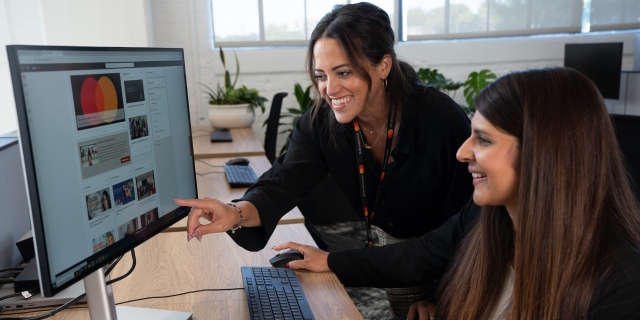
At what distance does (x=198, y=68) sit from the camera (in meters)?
4.26

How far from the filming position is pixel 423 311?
1223 mm

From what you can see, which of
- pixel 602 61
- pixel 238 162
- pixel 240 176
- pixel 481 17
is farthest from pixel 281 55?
pixel 602 61

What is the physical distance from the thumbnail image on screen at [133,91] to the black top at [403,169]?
1.69 feet

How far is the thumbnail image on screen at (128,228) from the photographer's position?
0.86 m

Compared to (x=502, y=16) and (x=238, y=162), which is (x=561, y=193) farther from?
(x=502, y=16)

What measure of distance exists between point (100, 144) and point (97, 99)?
0.07m

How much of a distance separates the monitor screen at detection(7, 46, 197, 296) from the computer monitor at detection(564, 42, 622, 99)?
4.04m

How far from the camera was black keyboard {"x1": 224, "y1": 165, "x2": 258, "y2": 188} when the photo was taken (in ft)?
6.61

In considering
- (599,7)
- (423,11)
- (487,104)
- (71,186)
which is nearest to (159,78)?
(71,186)

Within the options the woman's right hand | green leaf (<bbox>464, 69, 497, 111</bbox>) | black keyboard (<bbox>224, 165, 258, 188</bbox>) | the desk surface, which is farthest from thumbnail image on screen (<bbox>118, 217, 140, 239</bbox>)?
green leaf (<bbox>464, 69, 497, 111</bbox>)

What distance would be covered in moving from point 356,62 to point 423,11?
3284mm

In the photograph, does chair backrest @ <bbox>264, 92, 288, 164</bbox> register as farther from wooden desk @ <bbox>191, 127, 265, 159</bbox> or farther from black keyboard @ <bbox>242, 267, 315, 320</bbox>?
black keyboard @ <bbox>242, 267, 315, 320</bbox>

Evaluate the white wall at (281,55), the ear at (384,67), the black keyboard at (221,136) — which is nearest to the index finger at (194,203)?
the ear at (384,67)

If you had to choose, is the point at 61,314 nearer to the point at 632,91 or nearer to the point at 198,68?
the point at 198,68
